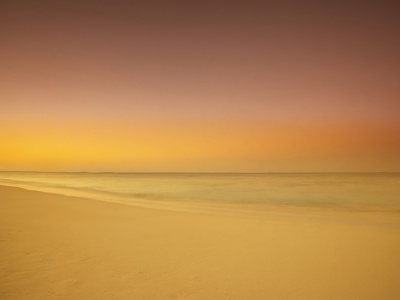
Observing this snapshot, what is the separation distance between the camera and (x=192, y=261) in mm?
5820

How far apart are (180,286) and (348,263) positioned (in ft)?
12.0

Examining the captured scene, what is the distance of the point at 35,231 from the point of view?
7750 mm

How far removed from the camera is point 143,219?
10352 millimetres

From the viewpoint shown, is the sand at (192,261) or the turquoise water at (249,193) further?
the turquoise water at (249,193)

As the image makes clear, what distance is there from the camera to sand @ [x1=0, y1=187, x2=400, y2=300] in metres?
4.47

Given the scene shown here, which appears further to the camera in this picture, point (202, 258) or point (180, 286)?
point (202, 258)

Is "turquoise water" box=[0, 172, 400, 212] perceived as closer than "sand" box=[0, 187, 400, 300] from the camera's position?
No

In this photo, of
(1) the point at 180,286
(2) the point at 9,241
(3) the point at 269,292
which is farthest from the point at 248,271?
(2) the point at 9,241

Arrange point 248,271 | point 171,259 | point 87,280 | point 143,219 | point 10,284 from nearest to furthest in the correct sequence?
point 10,284 < point 87,280 < point 248,271 < point 171,259 < point 143,219

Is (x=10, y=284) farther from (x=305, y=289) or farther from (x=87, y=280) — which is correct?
(x=305, y=289)

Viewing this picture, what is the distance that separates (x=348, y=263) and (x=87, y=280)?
510cm

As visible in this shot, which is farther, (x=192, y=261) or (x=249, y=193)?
(x=249, y=193)

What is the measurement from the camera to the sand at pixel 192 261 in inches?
176

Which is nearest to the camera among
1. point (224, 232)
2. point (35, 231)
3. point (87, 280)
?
point (87, 280)
